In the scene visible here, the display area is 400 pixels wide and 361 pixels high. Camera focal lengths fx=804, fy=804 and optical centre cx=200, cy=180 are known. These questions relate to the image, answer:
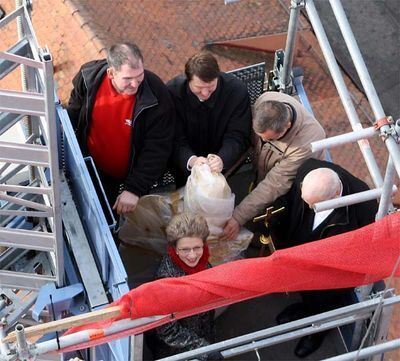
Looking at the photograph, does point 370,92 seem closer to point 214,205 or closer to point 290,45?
point 214,205

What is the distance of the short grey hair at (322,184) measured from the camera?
5.26 metres

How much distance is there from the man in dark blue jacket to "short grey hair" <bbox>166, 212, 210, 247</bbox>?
22.5 inches

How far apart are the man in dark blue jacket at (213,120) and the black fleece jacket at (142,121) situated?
0.44ft

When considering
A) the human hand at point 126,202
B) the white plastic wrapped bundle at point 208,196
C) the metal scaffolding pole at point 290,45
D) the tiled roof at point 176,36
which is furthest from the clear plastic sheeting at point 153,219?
the tiled roof at point 176,36

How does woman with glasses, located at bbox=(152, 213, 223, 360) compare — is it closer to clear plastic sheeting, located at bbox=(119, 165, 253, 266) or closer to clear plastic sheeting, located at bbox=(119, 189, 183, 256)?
clear plastic sheeting, located at bbox=(119, 165, 253, 266)

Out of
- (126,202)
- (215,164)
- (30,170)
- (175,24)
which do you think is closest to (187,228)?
(215,164)

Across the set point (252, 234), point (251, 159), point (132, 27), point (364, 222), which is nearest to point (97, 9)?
point (132, 27)

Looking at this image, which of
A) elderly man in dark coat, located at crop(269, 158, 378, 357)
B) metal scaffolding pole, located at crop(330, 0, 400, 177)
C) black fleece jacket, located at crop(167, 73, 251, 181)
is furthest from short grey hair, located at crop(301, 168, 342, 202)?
black fleece jacket, located at crop(167, 73, 251, 181)

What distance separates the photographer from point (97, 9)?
8.92m

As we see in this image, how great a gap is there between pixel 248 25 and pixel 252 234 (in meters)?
3.68

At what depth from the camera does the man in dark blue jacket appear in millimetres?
5977

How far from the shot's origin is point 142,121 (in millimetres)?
5914

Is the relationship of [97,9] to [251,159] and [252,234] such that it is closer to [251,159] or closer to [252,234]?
[251,159]

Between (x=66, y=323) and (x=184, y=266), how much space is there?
1498 millimetres
